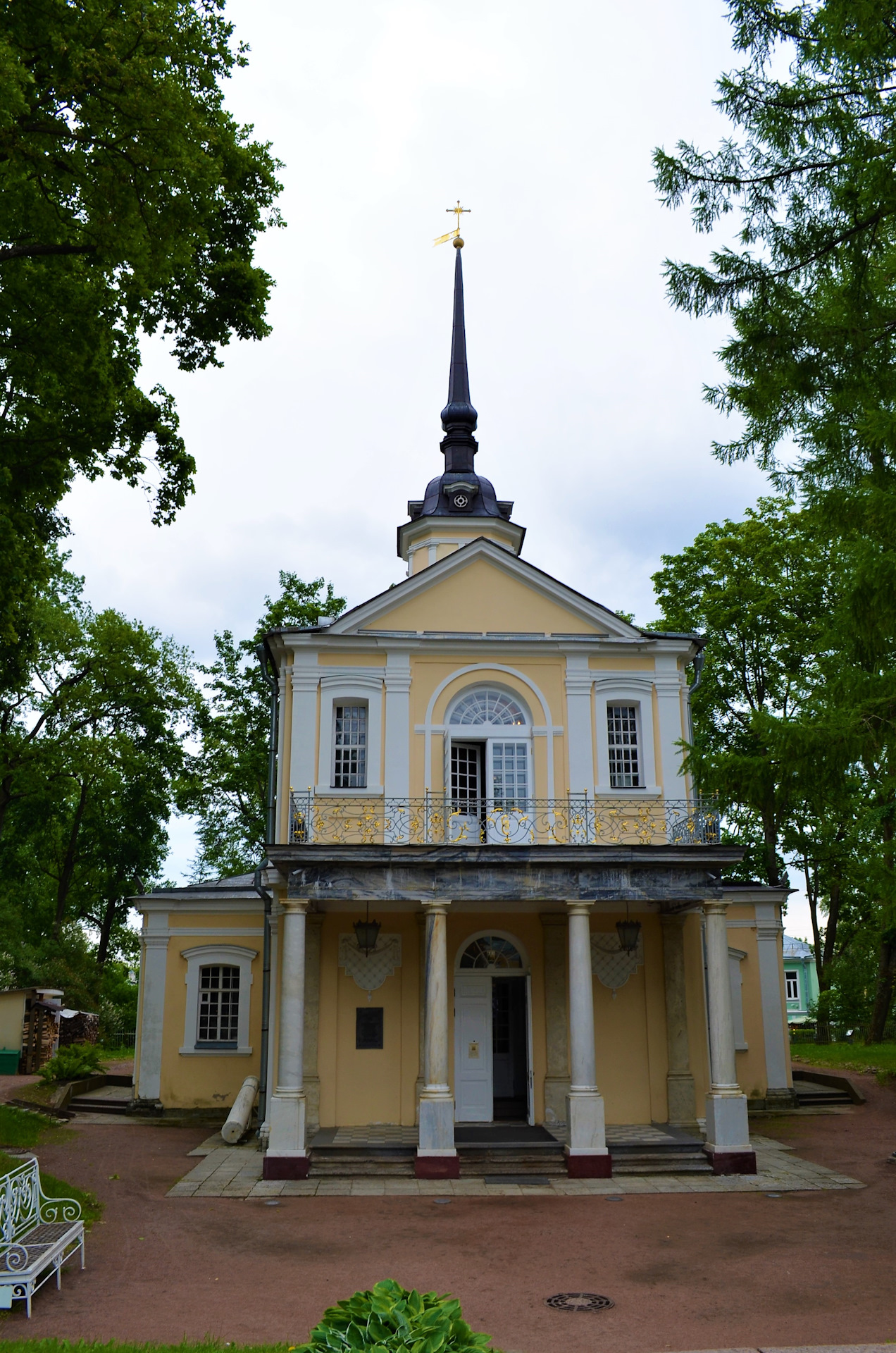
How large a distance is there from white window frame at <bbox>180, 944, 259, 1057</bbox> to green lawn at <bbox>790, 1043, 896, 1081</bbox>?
45.5 ft

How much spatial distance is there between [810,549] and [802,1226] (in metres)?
18.1

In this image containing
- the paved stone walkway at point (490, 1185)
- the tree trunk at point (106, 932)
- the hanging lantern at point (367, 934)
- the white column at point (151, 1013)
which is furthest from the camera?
the tree trunk at point (106, 932)

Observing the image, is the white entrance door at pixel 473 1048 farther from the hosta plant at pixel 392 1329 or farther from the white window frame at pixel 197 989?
the hosta plant at pixel 392 1329

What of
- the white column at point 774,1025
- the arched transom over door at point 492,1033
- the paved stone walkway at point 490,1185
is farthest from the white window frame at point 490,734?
the white column at point 774,1025

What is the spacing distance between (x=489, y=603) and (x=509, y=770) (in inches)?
109

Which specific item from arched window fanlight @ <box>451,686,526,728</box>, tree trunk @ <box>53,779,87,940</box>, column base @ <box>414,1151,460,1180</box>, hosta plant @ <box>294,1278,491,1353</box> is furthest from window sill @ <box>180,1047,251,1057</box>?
tree trunk @ <box>53,779,87,940</box>

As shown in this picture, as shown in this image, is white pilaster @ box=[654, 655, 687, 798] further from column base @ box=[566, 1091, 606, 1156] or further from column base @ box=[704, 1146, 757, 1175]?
column base @ box=[704, 1146, 757, 1175]

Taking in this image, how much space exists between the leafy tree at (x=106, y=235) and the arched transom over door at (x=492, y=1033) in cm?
846

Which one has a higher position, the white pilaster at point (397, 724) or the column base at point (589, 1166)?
the white pilaster at point (397, 724)

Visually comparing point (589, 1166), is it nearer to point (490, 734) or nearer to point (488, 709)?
point (490, 734)

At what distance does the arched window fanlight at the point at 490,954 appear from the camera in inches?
675

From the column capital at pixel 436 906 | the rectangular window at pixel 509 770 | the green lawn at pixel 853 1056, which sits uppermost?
the rectangular window at pixel 509 770

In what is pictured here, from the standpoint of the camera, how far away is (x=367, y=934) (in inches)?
642

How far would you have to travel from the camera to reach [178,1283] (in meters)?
9.18
